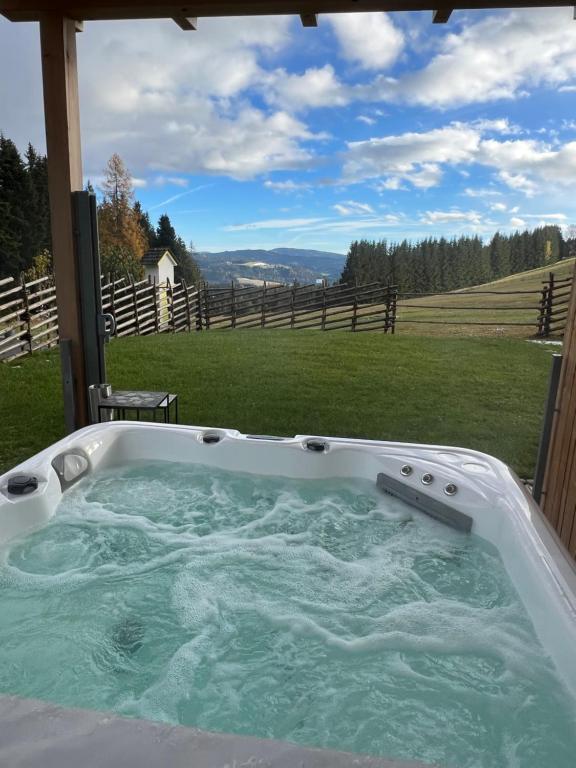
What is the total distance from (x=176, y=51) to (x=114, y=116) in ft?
3.25

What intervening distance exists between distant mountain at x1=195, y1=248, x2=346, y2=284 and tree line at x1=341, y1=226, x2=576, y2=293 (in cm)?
23

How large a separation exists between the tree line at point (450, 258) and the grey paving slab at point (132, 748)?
13.5 ft

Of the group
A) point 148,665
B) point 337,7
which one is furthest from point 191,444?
point 337,7

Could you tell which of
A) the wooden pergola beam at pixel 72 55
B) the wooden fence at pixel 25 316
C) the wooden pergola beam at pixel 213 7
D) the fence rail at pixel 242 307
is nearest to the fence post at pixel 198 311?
the fence rail at pixel 242 307

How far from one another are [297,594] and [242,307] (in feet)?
14.3

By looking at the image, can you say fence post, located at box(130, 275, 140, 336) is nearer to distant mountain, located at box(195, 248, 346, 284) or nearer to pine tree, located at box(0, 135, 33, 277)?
distant mountain, located at box(195, 248, 346, 284)

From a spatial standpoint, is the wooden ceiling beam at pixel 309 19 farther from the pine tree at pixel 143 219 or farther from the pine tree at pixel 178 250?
the pine tree at pixel 143 219

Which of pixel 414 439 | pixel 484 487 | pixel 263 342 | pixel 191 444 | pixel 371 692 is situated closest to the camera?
pixel 371 692

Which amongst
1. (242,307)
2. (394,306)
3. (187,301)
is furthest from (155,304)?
(394,306)

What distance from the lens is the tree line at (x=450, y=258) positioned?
4.21 meters

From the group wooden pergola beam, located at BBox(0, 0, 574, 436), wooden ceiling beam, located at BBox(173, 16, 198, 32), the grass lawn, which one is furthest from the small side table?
wooden ceiling beam, located at BBox(173, 16, 198, 32)

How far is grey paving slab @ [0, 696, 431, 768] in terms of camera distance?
0.67 metres

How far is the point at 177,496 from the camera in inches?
75.4

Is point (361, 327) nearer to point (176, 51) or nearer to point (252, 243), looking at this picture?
point (252, 243)
